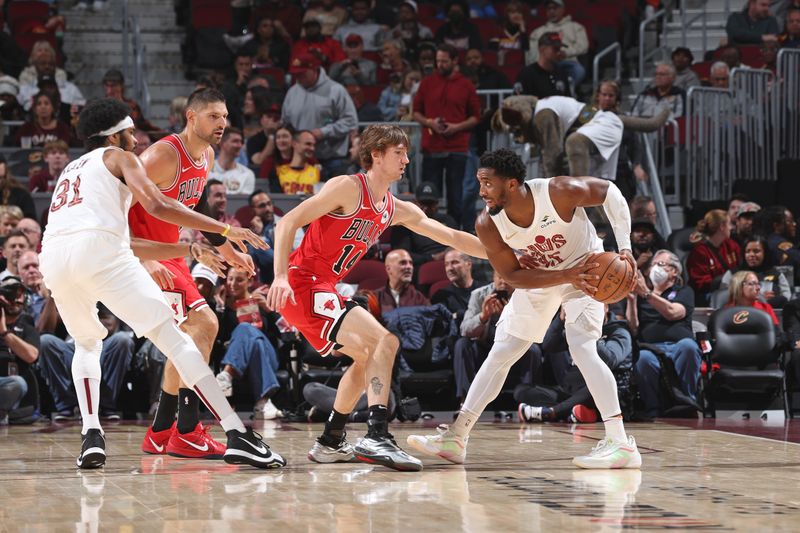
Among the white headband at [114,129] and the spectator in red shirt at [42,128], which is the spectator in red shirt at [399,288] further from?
the spectator in red shirt at [42,128]

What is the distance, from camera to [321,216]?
20.8ft

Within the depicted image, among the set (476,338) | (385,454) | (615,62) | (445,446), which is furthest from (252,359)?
(615,62)

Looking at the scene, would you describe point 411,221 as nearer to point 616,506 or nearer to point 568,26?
point 616,506

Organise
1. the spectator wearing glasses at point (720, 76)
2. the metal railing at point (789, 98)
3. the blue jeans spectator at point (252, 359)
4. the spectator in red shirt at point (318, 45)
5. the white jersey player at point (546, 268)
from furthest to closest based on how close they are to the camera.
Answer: the spectator in red shirt at point (318, 45), the spectator wearing glasses at point (720, 76), the metal railing at point (789, 98), the blue jeans spectator at point (252, 359), the white jersey player at point (546, 268)

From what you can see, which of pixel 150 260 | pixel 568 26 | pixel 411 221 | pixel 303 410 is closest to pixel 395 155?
pixel 411 221

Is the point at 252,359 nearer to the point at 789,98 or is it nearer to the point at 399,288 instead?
the point at 399,288

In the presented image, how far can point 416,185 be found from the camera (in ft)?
41.7

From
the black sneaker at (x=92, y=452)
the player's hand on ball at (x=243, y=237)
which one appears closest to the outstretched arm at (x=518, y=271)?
the player's hand on ball at (x=243, y=237)

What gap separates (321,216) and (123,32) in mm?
9687

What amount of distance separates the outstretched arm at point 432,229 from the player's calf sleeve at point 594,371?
674mm

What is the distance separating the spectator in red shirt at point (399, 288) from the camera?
10.3m

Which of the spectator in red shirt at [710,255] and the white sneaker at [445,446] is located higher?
the spectator in red shirt at [710,255]

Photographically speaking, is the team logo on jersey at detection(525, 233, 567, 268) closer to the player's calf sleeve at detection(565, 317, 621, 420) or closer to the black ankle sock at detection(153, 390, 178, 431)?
the player's calf sleeve at detection(565, 317, 621, 420)

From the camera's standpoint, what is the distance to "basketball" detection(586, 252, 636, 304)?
20.3 feet
